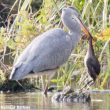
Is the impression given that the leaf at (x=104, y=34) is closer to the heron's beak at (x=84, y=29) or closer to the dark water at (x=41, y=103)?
the heron's beak at (x=84, y=29)

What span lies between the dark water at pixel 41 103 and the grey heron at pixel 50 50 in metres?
0.30

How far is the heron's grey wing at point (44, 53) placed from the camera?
9.12m

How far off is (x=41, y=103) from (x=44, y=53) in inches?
46.0

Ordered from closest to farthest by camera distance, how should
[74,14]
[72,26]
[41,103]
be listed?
[41,103]
[74,14]
[72,26]

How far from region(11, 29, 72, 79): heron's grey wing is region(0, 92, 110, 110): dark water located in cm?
35

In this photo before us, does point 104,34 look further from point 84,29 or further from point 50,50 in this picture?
point 50,50

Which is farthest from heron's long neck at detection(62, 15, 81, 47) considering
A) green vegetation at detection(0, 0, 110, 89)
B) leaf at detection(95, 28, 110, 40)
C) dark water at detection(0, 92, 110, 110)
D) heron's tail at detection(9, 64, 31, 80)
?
heron's tail at detection(9, 64, 31, 80)

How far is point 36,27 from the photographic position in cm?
1053

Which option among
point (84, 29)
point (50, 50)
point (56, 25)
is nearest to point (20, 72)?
point (50, 50)

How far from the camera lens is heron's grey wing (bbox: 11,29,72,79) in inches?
359

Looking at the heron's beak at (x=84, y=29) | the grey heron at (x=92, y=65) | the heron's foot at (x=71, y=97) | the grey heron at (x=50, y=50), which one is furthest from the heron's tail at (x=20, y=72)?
the heron's beak at (x=84, y=29)

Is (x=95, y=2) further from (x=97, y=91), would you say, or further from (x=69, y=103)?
Answer: (x=69, y=103)

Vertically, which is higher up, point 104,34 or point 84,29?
point 84,29

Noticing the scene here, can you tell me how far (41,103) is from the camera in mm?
8516
